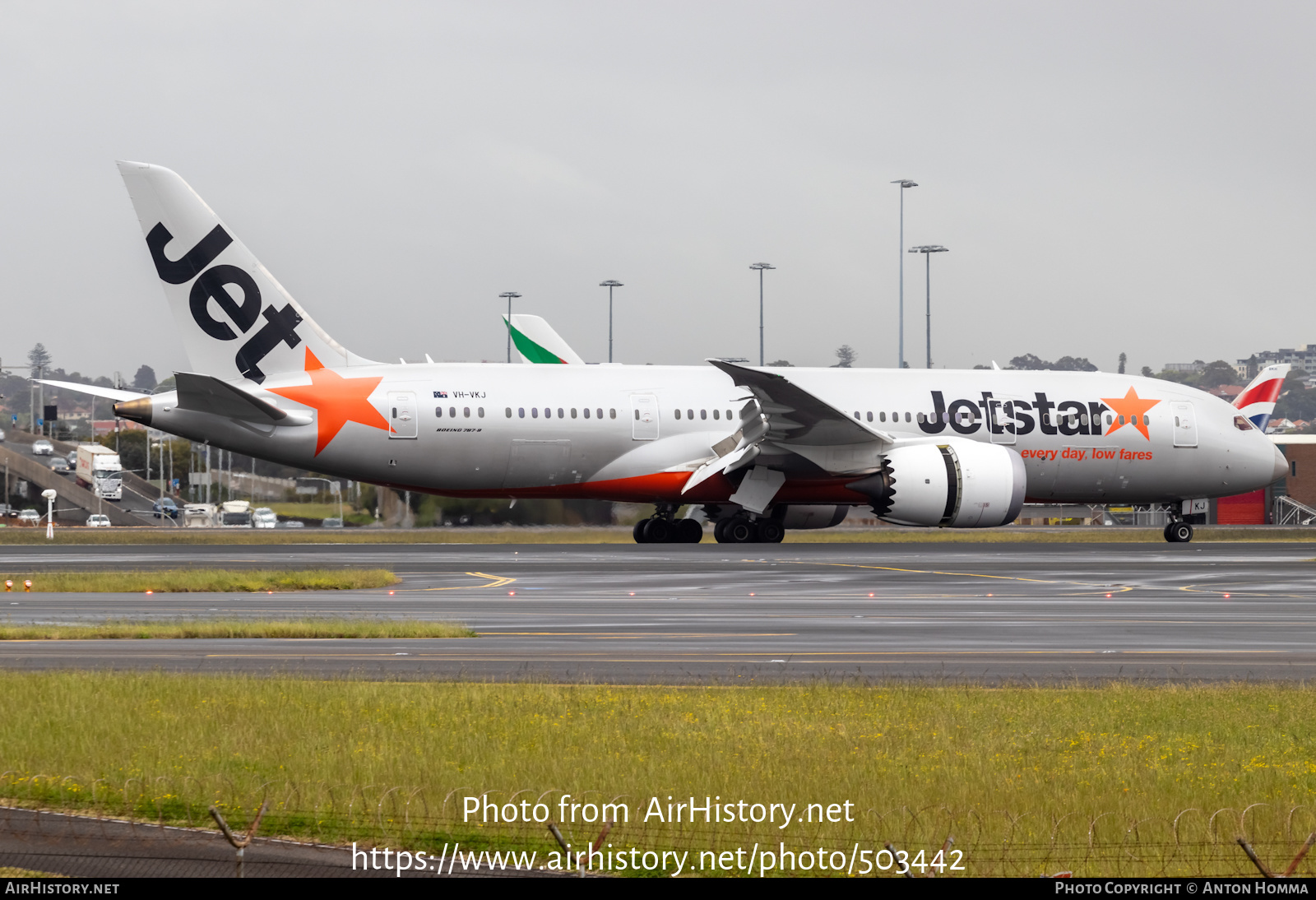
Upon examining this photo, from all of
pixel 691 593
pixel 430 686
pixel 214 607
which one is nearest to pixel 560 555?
pixel 691 593

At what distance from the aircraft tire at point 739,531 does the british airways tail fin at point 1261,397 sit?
20476 millimetres

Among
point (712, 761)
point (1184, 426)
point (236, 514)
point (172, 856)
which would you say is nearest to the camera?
point (172, 856)

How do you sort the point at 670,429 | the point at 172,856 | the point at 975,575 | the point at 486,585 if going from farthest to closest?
the point at 670,429
the point at 975,575
the point at 486,585
the point at 172,856

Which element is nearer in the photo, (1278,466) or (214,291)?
(214,291)

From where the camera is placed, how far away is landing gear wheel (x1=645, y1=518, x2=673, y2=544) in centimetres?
3966

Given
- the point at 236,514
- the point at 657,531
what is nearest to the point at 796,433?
the point at 657,531

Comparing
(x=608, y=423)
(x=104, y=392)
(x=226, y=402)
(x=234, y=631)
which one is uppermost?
(x=104, y=392)

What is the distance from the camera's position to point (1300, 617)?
22.0 metres

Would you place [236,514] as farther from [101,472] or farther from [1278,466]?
[1278,466]

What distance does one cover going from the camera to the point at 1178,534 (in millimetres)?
42562

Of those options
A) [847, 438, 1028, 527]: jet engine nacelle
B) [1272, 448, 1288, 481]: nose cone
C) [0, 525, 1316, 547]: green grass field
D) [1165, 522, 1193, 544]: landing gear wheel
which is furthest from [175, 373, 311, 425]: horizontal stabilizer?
[1272, 448, 1288, 481]: nose cone

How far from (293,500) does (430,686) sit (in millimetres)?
53927

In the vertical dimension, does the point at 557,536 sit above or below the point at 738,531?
below

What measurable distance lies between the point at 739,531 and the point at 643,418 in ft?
13.2
